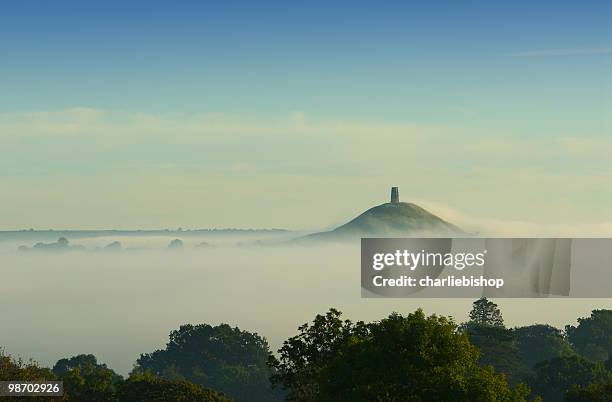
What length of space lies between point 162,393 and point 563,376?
204 ft

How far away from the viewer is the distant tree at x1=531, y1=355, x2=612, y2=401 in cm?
13275

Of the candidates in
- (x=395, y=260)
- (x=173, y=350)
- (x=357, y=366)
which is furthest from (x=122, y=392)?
(x=173, y=350)

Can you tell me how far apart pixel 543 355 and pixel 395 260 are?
153 ft

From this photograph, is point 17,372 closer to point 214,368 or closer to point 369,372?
point 369,372

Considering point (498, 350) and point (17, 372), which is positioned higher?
point (498, 350)

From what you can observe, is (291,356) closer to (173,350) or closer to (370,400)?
(370,400)

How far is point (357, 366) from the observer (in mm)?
61344

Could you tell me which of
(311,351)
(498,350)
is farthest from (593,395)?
(498,350)

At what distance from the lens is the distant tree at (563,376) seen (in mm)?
132750

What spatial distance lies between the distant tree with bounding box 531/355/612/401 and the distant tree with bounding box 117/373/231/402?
54.3 m

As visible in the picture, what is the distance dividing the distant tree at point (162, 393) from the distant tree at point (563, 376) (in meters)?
54.3

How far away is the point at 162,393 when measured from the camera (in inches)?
3826

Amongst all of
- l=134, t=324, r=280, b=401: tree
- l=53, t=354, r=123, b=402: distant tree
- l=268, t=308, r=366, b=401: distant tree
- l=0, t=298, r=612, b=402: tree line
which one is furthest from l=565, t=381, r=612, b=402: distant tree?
l=134, t=324, r=280, b=401: tree

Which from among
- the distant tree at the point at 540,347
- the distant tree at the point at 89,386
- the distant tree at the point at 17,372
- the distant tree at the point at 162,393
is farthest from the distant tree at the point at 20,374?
the distant tree at the point at 540,347
